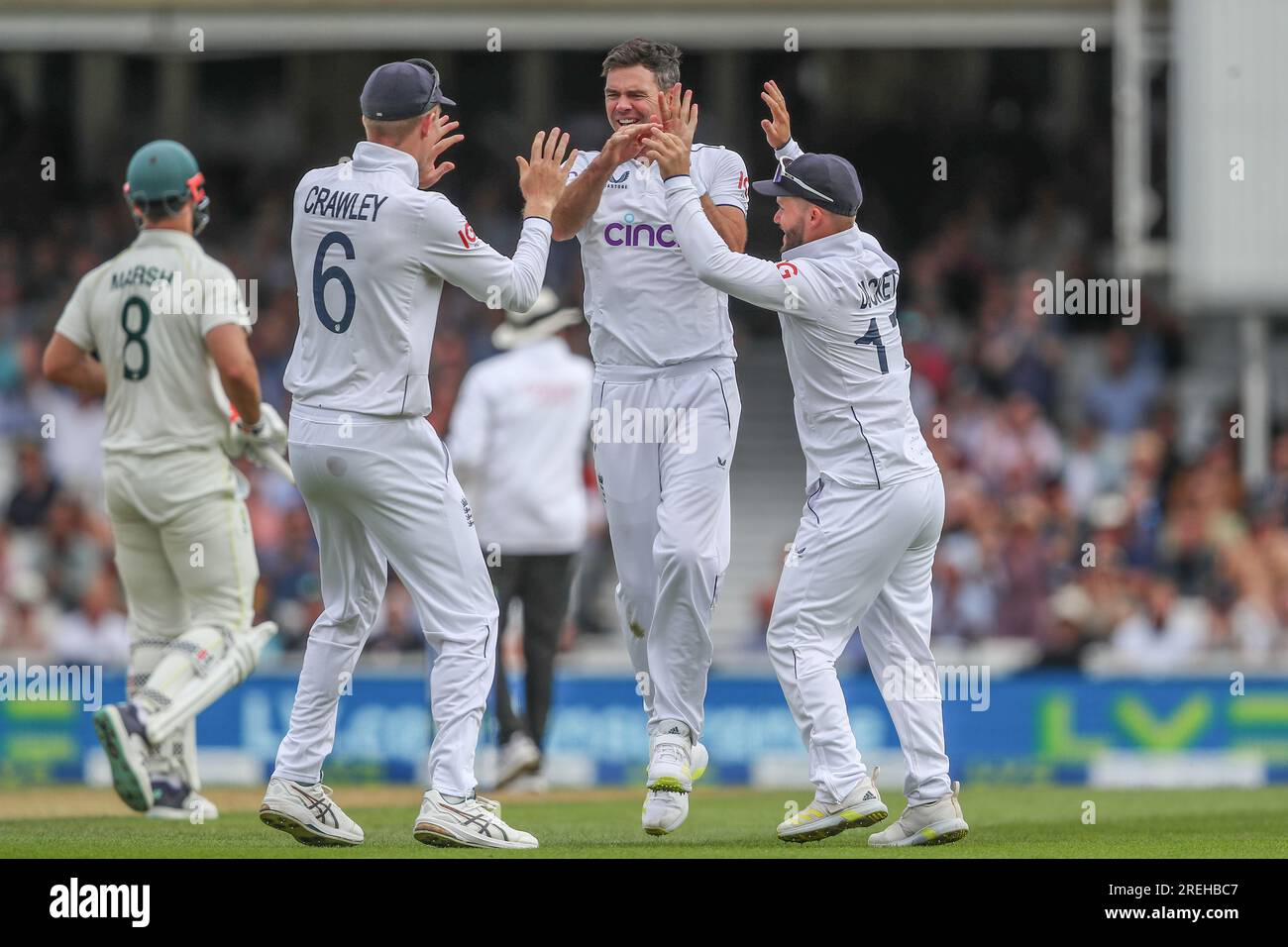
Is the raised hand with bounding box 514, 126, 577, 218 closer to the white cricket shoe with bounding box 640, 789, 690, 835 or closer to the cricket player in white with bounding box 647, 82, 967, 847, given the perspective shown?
the cricket player in white with bounding box 647, 82, 967, 847

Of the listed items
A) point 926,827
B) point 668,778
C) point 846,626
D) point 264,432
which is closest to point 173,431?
point 264,432

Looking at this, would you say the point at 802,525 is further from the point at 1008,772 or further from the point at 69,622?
the point at 69,622

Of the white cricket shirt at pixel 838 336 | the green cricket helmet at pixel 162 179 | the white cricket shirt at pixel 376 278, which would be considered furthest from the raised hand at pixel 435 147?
the green cricket helmet at pixel 162 179

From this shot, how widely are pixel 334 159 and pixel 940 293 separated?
284 inches

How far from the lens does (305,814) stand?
7.75 m

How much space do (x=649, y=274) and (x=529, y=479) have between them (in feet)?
11.9

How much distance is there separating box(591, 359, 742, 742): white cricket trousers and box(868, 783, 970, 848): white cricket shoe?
96cm

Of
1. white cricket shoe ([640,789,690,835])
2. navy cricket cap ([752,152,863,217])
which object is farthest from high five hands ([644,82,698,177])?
white cricket shoe ([640,789,690,835])

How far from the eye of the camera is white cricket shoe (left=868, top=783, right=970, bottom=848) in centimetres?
797

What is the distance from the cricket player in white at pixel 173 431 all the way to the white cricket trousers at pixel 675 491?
5.52ft

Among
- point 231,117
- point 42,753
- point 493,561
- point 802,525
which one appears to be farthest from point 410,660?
point 231,117

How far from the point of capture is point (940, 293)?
69.6 feet

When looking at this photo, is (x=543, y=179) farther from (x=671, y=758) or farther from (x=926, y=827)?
(x=926, y=827)

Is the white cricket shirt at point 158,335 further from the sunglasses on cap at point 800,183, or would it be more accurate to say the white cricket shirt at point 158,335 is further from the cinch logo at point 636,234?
the sunglasses on cap at point 800,183
